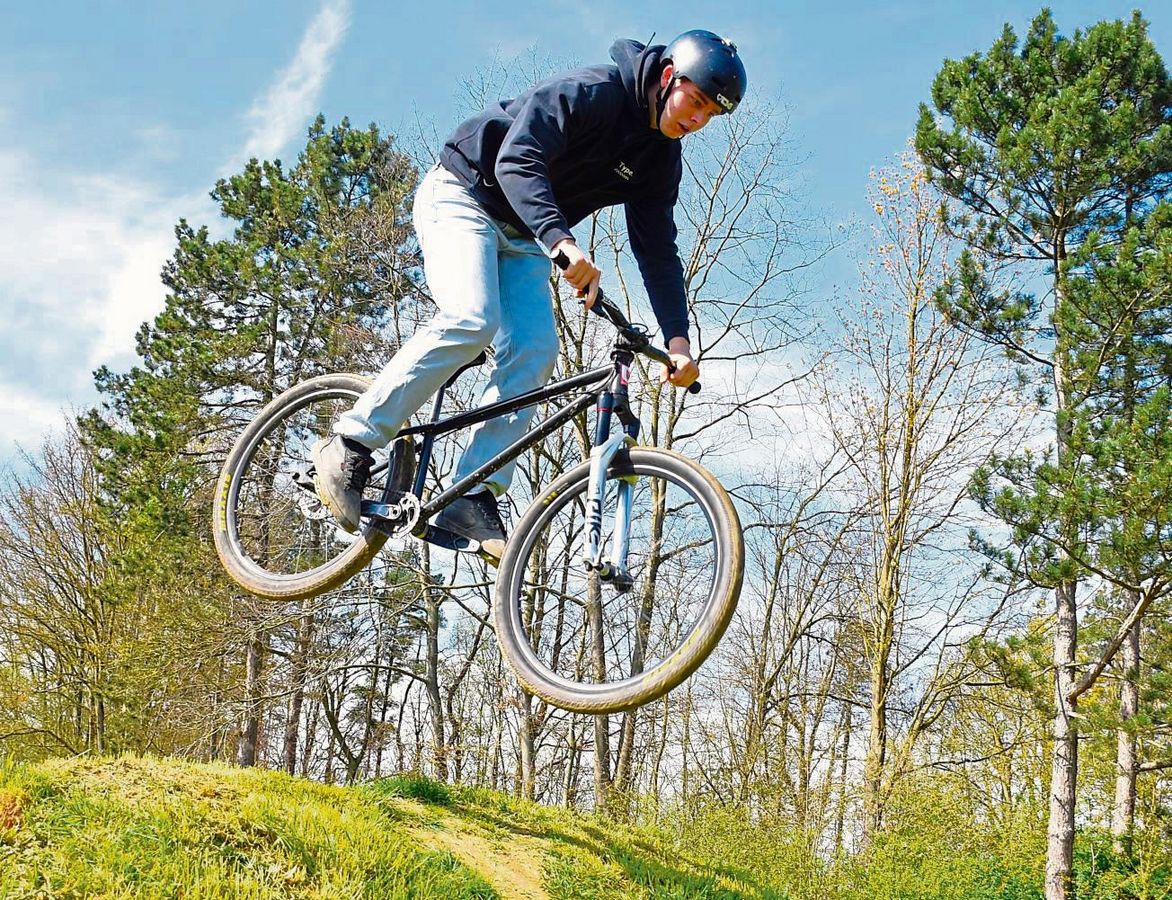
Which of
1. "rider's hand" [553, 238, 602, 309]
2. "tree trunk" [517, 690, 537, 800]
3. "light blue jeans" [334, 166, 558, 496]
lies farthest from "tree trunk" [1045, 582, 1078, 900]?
"rider's hand" [553, 238, 602, 309]

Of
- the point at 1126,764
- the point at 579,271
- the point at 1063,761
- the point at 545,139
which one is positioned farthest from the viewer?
the point at 1126,764

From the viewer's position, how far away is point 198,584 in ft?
59.0

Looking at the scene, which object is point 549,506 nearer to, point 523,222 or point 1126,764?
point 523,222

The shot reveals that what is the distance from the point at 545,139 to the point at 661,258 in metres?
0.82

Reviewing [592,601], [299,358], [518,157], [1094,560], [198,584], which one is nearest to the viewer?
[518,157]

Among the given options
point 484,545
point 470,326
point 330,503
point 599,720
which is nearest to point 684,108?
point 470,326

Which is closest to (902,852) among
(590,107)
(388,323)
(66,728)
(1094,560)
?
(1094,560)

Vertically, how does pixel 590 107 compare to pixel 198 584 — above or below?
above

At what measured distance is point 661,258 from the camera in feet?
13.1

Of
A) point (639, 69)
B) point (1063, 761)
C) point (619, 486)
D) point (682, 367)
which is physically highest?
point (639, 69)

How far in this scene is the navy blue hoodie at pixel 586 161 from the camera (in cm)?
334

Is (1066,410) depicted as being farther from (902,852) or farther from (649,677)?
(649,677)

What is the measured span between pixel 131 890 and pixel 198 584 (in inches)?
611

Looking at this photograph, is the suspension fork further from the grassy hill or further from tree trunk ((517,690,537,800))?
tree trunk ((517,690,537,800))
